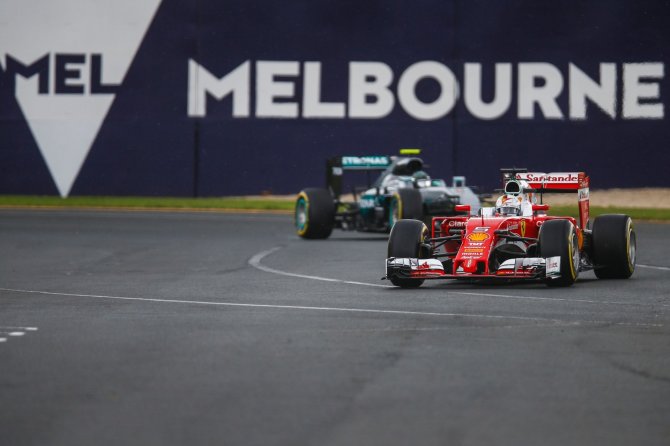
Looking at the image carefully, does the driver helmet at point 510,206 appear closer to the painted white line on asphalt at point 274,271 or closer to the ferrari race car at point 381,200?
the painted white line on asphalt at point 274,271

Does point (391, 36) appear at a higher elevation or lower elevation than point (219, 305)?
higher

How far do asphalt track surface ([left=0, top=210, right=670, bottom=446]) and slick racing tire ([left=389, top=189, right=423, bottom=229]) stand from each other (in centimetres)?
627

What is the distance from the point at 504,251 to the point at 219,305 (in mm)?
3658

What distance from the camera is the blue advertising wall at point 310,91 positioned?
120ft

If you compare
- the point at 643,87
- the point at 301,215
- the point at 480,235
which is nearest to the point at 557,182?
the point at 480,235

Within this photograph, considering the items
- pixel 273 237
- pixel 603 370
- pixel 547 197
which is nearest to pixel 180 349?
pixel 603 370

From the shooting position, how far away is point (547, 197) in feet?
120

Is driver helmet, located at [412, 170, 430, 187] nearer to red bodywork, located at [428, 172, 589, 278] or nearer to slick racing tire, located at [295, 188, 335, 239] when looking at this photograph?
slick racing tire, located at [295, 188, 335, 239]

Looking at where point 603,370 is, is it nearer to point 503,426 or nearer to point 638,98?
point 503,426

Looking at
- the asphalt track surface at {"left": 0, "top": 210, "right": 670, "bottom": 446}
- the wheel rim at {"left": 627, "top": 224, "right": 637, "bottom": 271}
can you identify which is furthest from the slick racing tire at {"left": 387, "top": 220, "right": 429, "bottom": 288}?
the wheel rim at {"left": 627, "top": 224, "right": 637, "bottom": 271}

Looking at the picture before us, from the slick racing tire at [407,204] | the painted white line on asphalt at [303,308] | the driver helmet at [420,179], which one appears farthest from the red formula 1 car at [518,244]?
the driver helmet at [420,179]

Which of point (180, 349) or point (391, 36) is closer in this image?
point (180, 349)

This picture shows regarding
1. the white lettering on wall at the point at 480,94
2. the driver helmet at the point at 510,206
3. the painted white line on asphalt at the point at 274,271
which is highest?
the white lettering on wall at the point at 480,94

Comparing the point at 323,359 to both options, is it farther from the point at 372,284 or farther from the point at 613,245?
the point at 613,245
